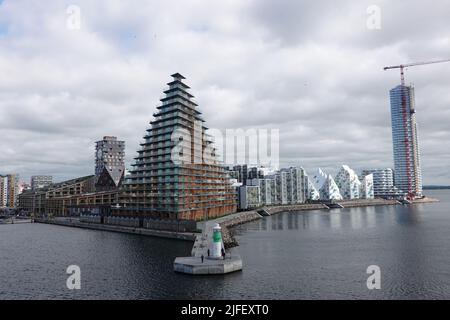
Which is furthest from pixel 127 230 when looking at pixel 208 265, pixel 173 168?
pixel 208 265

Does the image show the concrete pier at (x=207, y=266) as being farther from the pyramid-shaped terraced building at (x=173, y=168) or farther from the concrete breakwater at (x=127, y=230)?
the pyramid-shaped terraced building at (x=173, y=168)

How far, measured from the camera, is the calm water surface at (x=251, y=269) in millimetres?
48719

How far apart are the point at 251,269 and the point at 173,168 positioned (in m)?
69.1

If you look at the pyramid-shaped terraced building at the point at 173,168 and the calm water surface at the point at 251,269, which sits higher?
the pyramid-shaped terraced building at the point at 173,168

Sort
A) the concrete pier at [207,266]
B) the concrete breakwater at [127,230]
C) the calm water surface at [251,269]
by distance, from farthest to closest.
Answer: the concrete breakwater at [127,230] < the concrete pier at [207,266] < the calm water surface at [251,269]

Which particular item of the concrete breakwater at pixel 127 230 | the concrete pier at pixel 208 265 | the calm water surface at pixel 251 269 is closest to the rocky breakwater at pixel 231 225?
the calm water surface at pixel 251 269

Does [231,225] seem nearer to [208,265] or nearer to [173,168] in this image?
[173,168]

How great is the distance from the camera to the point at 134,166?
5472 inches

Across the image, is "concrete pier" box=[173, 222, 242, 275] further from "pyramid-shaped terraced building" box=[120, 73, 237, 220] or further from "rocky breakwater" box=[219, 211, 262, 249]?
"pyramid-shaped terraced building" box=[120, 73, 237, 220]

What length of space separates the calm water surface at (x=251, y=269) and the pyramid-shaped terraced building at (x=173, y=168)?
1071 inches

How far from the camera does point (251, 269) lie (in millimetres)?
61219

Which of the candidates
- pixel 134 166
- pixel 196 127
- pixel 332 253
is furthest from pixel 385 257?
pixel 134 166
